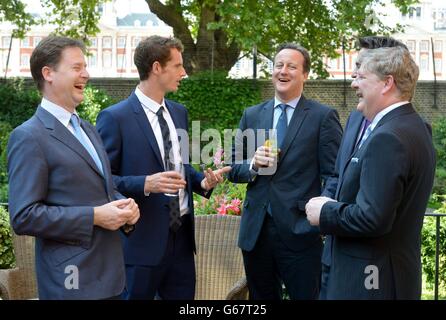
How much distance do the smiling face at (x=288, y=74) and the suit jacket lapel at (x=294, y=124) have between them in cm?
9

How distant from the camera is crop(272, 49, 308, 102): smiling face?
15.0 feet

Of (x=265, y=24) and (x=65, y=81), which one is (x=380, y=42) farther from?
(x=265, y=24)

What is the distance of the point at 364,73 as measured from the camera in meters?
3.32

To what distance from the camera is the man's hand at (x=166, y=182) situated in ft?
12.8

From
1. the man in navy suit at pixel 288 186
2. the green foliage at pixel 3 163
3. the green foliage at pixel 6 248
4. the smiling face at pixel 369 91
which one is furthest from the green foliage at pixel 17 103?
the smiling face at pixel 369 91

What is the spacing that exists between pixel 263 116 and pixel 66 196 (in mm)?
1775

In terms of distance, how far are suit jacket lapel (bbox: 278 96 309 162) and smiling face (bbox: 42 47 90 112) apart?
4.93 ft

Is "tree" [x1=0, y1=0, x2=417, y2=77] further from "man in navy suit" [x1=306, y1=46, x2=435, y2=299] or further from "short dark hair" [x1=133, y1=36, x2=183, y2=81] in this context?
"man in navy suit" [x1=306, y1=46, x2=435, y2=299]

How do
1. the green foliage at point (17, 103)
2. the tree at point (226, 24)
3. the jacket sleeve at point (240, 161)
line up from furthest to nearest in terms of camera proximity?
the green foliage at point (17, 103) < the tree at point (226, 24) < the jacket sleeve at point (240, 161)

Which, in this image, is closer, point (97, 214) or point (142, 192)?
point (97, 214)

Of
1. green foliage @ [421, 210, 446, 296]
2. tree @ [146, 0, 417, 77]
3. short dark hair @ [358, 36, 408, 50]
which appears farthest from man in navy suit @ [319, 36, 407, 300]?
tree @ [146, 0, 417, 77]

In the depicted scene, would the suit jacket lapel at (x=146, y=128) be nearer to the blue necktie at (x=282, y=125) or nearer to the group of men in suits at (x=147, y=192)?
the group of men in suits at (x=147, y=192)
